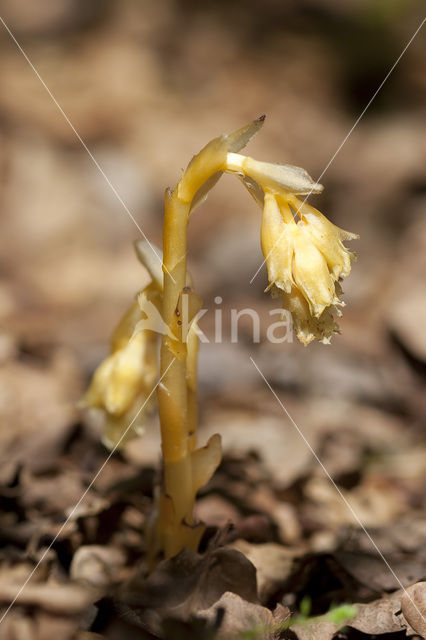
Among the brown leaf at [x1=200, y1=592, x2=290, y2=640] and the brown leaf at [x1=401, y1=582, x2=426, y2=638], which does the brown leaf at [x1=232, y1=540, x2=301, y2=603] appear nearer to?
the brown leaf at [x1=200, y1=592, x2=290, y2=640]

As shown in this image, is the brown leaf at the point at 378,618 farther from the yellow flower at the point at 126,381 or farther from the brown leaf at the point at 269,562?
the yellow flower at the point at 126,381

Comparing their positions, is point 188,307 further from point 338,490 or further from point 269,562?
point 338,490

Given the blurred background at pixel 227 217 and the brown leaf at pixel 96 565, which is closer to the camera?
the brown leaf at pixel 96 565

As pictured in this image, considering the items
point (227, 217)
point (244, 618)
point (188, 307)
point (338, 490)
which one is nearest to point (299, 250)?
point (188, 307)

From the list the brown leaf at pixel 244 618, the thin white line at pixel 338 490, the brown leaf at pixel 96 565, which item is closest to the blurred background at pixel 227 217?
the thin white line at pixel 338 490

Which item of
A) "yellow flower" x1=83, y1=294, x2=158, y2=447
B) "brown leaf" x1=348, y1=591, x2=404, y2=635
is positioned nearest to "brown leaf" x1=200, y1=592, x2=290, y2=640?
"brown leaf" x1=348, y1=591, x2=404, y2=635

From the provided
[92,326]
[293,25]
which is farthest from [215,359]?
[293,25]

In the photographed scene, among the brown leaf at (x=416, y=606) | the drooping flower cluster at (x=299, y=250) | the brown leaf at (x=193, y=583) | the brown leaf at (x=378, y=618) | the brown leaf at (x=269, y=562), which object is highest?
the drooping flower cluster at (x=299, y=250)
